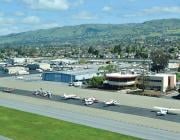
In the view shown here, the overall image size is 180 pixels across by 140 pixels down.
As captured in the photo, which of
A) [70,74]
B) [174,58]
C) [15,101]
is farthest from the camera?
[174,58]

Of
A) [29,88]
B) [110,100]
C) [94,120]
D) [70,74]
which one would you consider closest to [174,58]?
[70,74]

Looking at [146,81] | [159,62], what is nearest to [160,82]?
[146,81]

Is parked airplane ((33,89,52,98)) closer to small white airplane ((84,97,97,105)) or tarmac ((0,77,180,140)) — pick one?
tarmac ((0,77,180,140))

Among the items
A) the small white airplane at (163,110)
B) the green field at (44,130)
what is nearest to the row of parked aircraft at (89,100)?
the small white airplane at (163,110)

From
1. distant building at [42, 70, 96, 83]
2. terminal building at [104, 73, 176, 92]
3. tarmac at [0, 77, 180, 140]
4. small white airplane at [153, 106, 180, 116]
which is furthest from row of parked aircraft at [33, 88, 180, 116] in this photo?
distant building at [42, 70, 96, 83]

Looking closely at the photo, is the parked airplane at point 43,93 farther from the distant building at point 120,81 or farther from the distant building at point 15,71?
the distant building at point 15,71

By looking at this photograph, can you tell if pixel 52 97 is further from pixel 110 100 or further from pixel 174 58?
pixel 174 58
